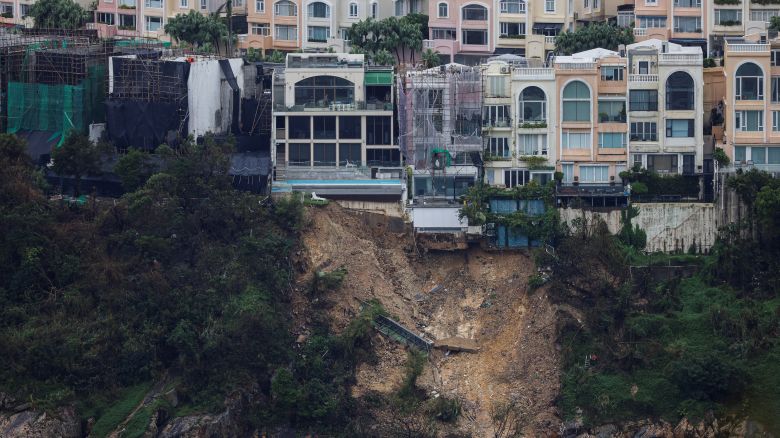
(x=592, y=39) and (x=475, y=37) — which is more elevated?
(x=475, y=37)

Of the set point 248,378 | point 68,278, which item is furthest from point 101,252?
point 248,378

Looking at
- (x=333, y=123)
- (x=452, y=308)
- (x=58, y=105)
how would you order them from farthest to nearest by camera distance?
(x=58, y=105)
(x=333, y=123)
(x=452, y=308)

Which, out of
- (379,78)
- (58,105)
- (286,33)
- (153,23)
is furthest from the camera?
(153,23)

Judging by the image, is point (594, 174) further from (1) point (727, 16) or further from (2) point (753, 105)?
(1) point (727, 16)

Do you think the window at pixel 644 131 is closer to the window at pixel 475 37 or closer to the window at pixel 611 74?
the window at pixel 611 74

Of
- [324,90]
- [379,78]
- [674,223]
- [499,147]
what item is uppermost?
[379,78]

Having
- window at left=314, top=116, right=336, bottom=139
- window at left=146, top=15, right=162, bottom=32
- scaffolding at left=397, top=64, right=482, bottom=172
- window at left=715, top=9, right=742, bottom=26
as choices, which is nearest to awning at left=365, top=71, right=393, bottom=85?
window at left=314, top=116, right=336, bottom=139

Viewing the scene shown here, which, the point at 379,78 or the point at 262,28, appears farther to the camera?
the point at 262,28

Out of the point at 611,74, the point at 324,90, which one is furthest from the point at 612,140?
the point at 324,90
